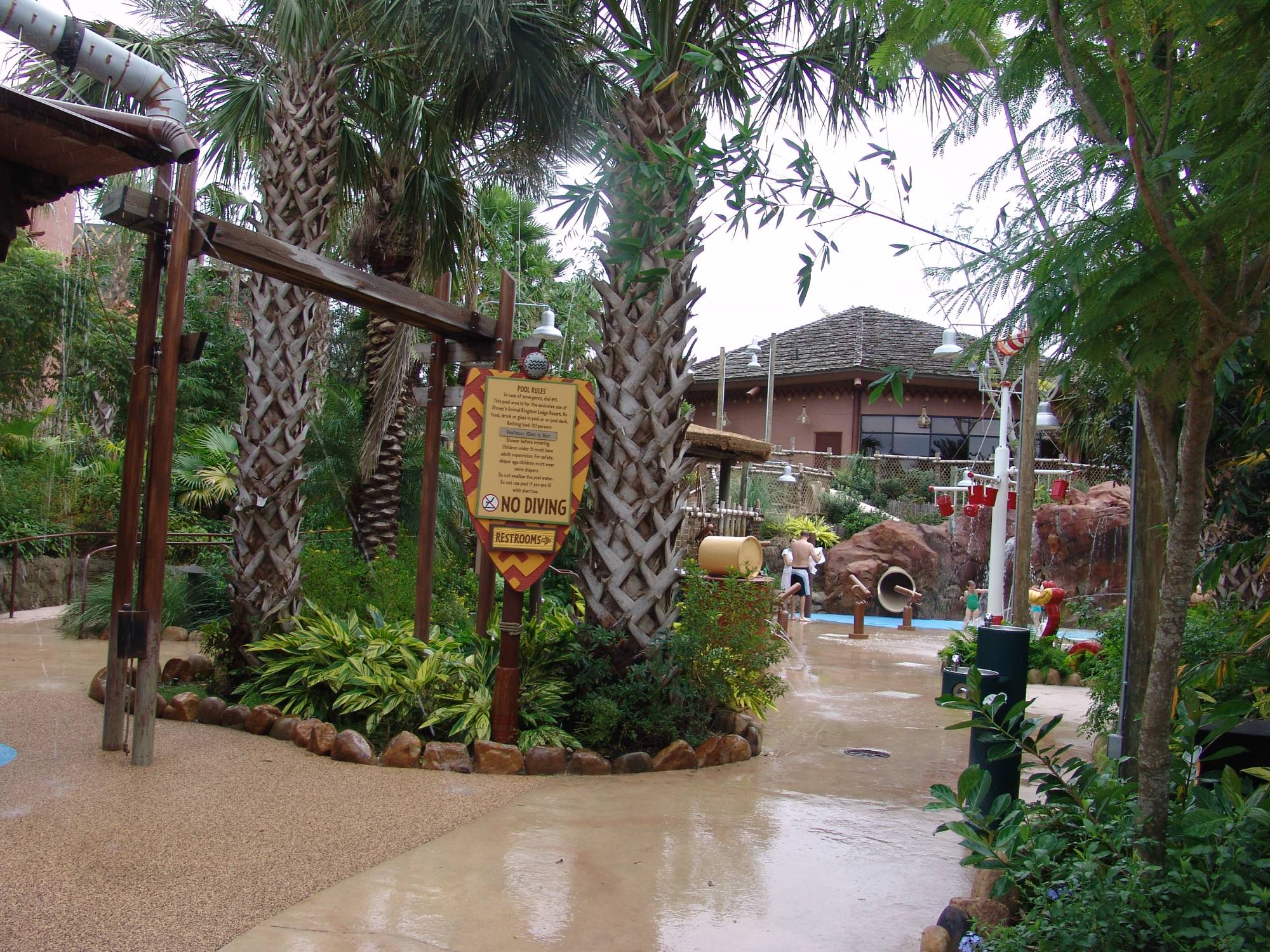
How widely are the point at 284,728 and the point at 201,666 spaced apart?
6.38 feet

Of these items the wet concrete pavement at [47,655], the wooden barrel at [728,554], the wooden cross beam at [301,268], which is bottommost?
the wet concrete pavement at [47,655]

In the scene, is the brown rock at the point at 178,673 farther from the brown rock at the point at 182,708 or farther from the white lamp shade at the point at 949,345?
the white lamp shade at the point at 949,345

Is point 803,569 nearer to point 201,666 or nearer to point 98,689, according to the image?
point 201,666

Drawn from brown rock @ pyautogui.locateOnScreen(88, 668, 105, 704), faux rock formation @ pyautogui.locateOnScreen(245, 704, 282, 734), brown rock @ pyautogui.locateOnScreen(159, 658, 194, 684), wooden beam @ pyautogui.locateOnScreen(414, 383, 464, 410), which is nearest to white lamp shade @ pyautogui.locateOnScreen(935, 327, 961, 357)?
wooden beam @ pyautogui.locateOnScreen(414, 383, 464, 410)

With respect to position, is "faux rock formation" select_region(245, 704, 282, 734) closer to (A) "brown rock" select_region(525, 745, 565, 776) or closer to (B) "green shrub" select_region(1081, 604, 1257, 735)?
(A) "brown rock" select_region(525, 745, 565, 776)

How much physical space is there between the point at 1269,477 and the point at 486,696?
522 cm

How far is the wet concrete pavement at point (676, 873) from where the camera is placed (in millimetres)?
3711

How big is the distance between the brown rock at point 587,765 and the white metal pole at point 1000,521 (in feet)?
27.6

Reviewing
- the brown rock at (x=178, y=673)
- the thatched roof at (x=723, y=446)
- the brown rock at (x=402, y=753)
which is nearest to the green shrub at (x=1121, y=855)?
the brown rock at (x=402, y=753)

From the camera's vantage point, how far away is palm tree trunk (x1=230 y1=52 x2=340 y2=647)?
7766 mm

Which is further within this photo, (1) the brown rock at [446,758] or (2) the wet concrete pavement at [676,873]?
(1) the brown rock at [446,758]

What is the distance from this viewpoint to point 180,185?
6000 mm

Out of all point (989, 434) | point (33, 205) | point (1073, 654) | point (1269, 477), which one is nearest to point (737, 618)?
point (1269, 477)

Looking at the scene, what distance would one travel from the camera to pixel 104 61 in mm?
5426
